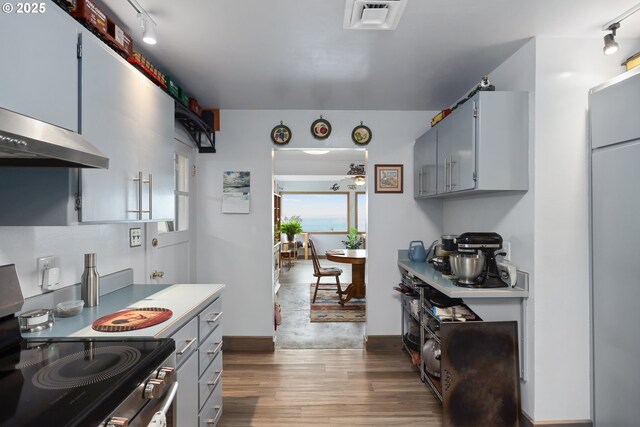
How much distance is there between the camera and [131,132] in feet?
5.67

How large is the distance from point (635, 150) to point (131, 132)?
259 cm

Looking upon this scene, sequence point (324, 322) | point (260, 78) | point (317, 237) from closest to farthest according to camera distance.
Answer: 1. point (260, 78)
2. point (324, 322)
3. point (317, 237)

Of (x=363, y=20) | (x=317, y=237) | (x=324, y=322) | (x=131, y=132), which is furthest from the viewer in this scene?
(x=317, y=237)

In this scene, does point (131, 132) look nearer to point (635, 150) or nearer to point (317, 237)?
point (635, 150)

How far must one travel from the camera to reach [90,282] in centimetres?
175

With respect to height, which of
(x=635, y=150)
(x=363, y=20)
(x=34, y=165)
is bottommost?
(x=34, y=165)

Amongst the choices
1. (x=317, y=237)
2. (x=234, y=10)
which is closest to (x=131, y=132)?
(x=234, y=10)

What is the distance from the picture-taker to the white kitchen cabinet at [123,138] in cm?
142

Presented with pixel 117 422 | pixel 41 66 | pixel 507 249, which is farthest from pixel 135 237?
pixel 507 249

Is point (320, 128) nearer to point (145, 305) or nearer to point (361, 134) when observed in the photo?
point (361, 134)

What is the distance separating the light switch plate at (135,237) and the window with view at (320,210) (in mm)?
8407

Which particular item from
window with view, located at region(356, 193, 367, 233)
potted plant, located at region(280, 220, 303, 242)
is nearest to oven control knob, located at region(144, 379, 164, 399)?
potted plant, located at region(280, 220, 303, 242)

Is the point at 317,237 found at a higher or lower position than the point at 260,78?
lower

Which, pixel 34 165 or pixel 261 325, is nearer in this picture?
pixel 34 165
